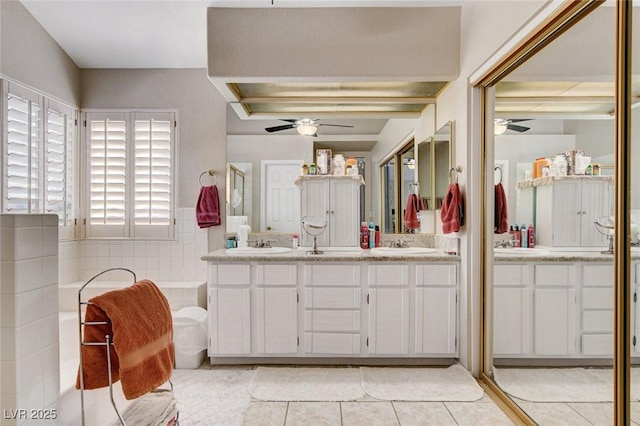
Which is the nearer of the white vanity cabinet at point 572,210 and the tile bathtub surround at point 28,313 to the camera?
the tile bathtub surround at point 28,313

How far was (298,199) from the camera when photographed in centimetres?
358

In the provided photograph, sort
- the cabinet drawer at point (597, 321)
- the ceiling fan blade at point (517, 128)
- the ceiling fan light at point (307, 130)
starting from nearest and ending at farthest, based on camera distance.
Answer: the cabinet drawer at point (597, 321) < the ceiling fan blade at point (517, 128) < the ceiling fan light at point (307, 130)

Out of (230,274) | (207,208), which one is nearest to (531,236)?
(230,274)

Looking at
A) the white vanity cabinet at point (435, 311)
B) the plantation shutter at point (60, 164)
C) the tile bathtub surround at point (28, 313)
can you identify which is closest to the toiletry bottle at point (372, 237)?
the white vanity cabinet at point (435, 311)

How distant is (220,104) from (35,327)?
2970 mm

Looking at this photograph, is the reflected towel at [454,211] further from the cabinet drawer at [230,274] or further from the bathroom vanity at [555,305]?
the cabinet drawer at [230,274]

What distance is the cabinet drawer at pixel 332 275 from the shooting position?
119 inches

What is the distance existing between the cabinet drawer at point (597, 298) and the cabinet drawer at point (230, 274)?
215 cm

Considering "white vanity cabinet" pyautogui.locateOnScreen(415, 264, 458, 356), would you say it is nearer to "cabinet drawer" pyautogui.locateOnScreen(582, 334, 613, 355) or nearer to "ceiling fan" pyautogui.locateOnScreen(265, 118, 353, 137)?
"cabinet drawer" pyautogui.locateOnScreen(582, 334, 613, 355)

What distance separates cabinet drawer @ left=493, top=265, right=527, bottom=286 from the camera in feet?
7.83

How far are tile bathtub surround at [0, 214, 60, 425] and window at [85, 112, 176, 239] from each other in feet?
8.43

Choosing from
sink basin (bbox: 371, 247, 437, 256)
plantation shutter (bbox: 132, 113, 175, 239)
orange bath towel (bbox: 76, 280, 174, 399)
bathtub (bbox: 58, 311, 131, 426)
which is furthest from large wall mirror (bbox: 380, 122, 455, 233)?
bathtub (bbox: 58, 311, 131, 426)

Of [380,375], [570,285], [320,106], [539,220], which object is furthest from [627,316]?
[320,106]

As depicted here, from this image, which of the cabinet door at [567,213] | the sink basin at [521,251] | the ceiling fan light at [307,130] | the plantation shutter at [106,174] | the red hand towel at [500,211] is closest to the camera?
the cabinet door at [567,213]
